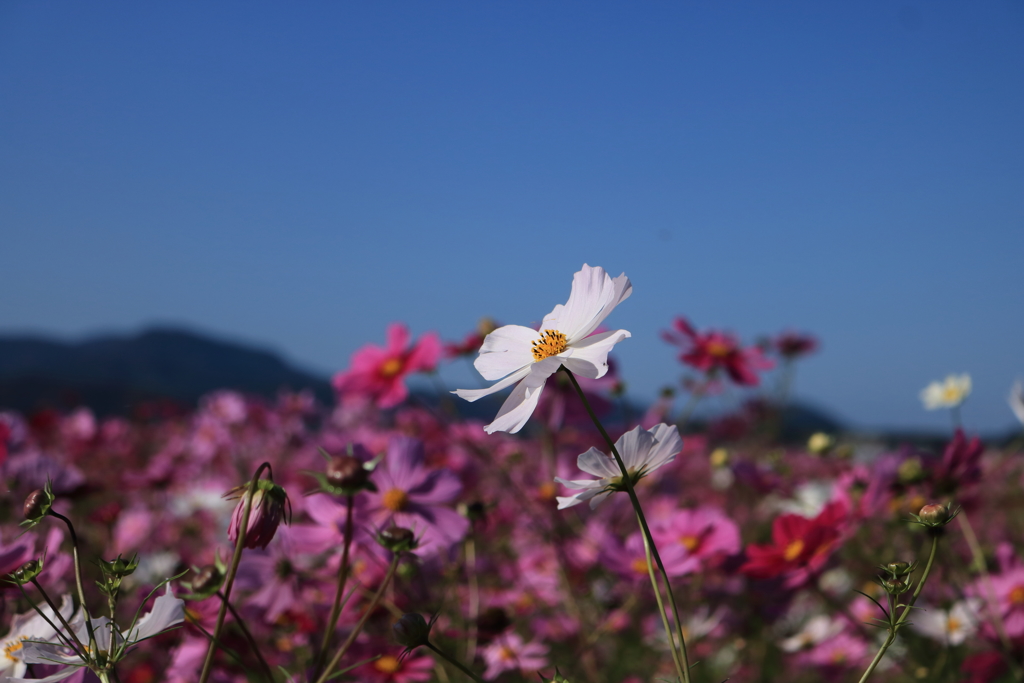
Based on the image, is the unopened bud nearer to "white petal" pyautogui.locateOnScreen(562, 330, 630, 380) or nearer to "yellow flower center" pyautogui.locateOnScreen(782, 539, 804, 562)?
"white petal" pyautogui.locateOnScreen(562, 330, 630, 380)

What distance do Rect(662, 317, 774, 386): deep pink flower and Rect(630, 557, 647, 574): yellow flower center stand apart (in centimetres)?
43

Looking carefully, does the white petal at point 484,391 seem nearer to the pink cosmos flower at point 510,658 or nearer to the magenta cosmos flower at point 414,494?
the magenta cosmos flower at point 414,494

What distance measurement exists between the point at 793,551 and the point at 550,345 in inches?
16.8

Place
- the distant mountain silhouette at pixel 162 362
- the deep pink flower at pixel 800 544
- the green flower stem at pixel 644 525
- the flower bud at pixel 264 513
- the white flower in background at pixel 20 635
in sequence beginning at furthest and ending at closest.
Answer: the distant mountain silhouette at pixel 162 362 < the deep pink flower at pixel 800 544 < the white flower in background at pixel 20 635 < the flower bud at pixel 264 513 < the green flower stem at pixel 644 525

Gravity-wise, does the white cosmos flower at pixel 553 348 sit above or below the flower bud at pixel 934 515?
above

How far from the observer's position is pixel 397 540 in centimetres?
49

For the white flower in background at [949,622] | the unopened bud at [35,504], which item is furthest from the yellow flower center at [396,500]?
the white flower in background at [949,622]

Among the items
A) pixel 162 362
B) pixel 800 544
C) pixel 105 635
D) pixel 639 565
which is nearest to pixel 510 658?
pixel 639 565

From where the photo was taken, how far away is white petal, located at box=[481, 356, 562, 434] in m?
0.43

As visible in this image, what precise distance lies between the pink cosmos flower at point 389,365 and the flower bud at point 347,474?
70 cm

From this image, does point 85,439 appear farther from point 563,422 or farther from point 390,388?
point 563,422

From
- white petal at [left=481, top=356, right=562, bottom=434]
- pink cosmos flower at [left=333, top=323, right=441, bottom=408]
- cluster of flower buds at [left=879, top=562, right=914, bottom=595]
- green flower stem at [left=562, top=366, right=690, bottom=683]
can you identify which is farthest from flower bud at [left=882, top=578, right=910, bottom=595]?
pink cosmos flower at [left=333, top=323, right=441, bottom=408]

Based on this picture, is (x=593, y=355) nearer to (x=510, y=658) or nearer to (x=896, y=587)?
(x=896, y=587)

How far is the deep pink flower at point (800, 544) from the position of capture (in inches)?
28.9
